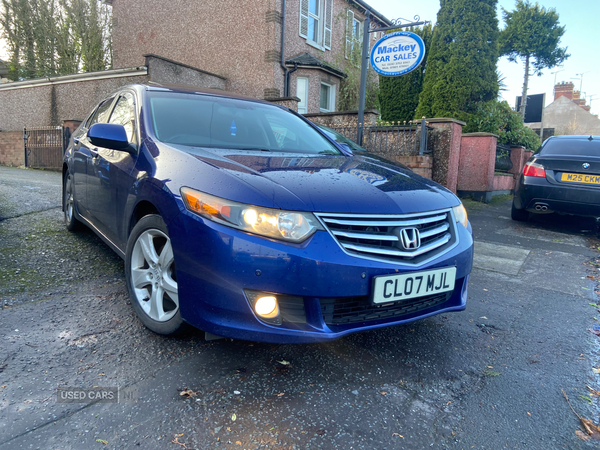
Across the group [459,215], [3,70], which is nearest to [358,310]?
[459,215]

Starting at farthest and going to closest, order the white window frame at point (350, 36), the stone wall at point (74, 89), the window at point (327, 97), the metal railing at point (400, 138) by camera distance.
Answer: the white window frame at point (350, 36) → the window at point (327, 97) → the stone wall at point (74, 89) → the metal railing at point (400, 138)

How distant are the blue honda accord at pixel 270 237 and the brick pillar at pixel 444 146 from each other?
6513mm

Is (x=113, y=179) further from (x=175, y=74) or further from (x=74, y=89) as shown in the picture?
(x=74, y=89)

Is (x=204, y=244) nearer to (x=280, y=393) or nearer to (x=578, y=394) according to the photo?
(x=280, y=393)

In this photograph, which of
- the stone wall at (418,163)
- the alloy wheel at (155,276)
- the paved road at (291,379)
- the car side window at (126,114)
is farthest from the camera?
the stone wall at (418,163)

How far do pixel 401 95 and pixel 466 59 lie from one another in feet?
19.9

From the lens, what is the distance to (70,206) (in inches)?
182

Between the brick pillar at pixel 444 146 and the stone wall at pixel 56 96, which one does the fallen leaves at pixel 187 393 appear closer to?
the brick pillar at pixel 444 146

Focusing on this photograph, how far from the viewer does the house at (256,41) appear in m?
14.7

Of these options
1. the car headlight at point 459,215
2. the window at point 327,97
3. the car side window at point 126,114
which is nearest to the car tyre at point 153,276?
the car side window at point 126,114

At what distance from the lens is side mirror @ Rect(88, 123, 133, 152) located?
109 inches

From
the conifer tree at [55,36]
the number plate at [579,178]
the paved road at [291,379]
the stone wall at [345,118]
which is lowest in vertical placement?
the paved road at [291,379]

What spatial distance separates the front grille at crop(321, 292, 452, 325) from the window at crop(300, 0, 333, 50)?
15481mm

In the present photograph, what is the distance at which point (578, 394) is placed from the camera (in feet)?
7.20
